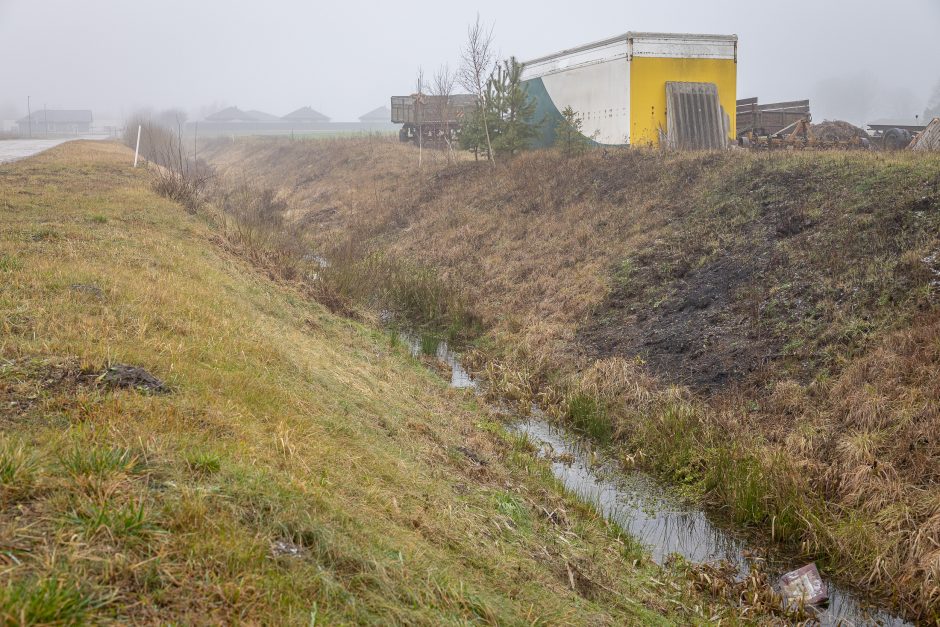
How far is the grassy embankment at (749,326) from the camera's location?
21.4 ft

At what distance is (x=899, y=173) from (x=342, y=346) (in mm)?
9593

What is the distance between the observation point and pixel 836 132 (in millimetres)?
22391

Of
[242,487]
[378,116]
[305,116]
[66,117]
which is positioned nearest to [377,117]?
[378,116]

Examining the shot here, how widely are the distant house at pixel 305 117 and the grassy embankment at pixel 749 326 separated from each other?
109 meters

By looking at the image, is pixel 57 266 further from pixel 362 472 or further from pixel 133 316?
pixel 362 472

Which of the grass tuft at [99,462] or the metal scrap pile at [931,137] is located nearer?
the grass tuft at [99,462]

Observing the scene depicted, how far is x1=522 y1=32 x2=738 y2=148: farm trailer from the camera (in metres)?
19.7

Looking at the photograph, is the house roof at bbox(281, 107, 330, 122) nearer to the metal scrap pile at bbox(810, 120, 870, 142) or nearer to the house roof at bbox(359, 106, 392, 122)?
the house roof at bbox(359, 106, 392, 122)

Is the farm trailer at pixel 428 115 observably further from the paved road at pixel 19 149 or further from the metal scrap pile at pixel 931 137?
the metal scrap pile at pixel 931 137

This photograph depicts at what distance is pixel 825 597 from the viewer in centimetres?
562

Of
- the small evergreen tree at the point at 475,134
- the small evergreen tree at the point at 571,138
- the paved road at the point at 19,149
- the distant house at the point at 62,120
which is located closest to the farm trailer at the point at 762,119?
the small evergreen tree at the point at 571,138

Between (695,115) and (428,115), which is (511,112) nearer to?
(695,115)

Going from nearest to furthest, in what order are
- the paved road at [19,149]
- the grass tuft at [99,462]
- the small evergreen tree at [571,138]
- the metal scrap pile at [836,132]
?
the grass tuft at [99,462] < the small evergreen tree at [571,138] < the metal scrap pile at [836,132] < the paved road at [19,149]

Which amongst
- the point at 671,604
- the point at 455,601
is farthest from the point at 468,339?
the point at 455,601
